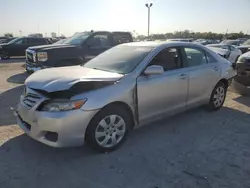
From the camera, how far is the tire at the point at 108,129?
3.56 metres

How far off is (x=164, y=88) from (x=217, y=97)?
6.55ft

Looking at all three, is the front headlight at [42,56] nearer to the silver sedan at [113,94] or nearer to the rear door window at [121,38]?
the rear door window at [121,38]

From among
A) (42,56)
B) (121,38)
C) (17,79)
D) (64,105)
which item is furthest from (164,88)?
(17,79)

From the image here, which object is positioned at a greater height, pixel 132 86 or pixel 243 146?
pixel 132 86

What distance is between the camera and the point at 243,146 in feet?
13.4

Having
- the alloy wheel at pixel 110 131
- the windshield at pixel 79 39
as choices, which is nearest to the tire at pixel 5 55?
the windshield at pixel 79 39

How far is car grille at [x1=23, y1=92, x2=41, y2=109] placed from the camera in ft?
11.5

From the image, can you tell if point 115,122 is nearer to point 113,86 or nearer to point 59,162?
point 113,86

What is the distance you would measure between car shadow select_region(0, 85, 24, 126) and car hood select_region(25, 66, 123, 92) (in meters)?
1.53

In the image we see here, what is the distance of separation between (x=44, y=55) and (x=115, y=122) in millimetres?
5449

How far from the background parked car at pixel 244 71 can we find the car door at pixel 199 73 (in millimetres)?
1795

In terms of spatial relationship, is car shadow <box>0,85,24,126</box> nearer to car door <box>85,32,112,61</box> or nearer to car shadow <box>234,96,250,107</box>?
car door <box>85,32,112,61</box>

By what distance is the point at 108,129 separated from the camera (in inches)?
146

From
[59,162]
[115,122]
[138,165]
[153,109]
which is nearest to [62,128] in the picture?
[59,162]
